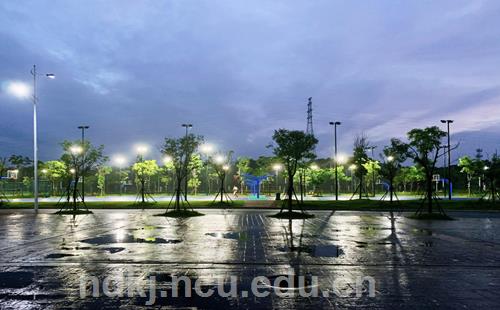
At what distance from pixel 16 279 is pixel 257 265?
485 cm

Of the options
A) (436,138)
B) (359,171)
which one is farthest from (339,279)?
(359,171)

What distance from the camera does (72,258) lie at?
1009 cm

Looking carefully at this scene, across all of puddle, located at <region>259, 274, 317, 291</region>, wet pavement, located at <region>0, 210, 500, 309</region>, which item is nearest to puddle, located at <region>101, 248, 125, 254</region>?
wet pavement, located at <region>0, 210, 500, 309</region>

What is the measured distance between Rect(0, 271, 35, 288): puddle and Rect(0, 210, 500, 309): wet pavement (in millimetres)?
19

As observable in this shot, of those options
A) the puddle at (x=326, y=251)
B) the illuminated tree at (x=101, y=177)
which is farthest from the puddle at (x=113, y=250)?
the illuminated tree at (x=101, y=177)

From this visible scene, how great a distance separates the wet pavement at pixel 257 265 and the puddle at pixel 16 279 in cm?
2

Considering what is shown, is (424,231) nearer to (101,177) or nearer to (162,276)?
(162,276)

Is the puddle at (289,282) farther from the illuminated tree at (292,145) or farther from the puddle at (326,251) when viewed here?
the illuminated tree at (292,145)

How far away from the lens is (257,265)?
9.27m

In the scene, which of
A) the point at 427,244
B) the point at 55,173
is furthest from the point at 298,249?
the point at 55,173

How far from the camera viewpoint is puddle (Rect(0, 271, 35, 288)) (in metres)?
7.40

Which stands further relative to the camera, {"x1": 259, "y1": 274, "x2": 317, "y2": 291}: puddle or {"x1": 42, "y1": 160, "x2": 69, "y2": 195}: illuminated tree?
{"x1": 42, "y1": 160, "x2": 69, "y2": 195}: illuminated tree

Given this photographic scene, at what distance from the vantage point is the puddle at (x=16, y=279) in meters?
7.40

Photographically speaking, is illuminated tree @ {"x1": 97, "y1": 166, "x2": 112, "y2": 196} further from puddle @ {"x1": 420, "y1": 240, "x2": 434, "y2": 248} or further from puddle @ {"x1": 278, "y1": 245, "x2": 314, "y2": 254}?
puddle @ {"x1": 420, "y1": 240, "x2": 434, "y2": 248}
